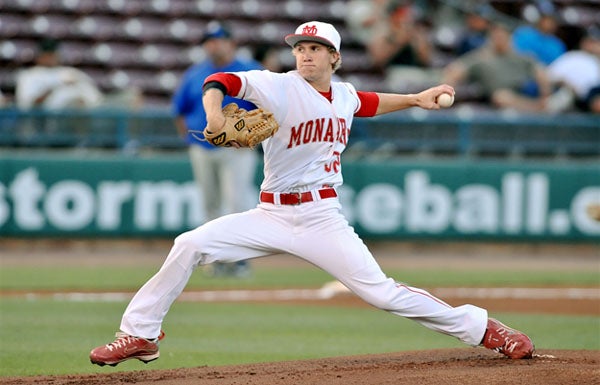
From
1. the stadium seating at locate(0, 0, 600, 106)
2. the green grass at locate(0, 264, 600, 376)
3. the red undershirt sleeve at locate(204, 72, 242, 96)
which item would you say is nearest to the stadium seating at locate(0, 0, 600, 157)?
the stadium seating at locate(0, 0, 600, 106)

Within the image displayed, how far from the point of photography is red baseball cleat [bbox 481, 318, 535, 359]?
6680mm

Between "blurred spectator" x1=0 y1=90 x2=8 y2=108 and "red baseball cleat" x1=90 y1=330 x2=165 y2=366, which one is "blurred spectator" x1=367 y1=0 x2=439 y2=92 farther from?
"red baseball cleat" x1=90 y1=330 x2=165 y2=366

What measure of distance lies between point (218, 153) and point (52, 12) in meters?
6.07

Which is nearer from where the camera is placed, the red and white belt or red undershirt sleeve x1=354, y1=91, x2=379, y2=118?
the red and white belt

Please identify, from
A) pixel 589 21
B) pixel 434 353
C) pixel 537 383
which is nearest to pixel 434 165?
pixel 589 21

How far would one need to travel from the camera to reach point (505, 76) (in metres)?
16.2

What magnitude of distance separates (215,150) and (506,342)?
615 cm

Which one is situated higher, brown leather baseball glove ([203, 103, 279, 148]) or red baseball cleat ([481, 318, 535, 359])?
brown leather baseball glove ([203, 103, 279, 148])

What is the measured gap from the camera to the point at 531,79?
16109 mm

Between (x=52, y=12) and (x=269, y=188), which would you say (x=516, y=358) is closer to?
(x=269, y=188)

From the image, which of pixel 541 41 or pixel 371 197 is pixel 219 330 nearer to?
pixel 371 197

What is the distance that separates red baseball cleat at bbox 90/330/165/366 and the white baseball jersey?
1.14 meters

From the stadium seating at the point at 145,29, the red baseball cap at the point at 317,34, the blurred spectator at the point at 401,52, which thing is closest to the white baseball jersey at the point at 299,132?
the red baseball cap at the point at 317,34

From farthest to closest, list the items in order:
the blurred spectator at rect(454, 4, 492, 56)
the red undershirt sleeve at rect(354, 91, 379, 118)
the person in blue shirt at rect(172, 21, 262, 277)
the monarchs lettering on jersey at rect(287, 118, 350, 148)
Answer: the blurred spectator at rect(454, 4, 492, 56) → the person in blue shirt at rect(172, 21, 262, 277) → the red undershirt sleeve at rect(354, 91, 379, 118) → the monarchs lettering on jersey at rect(287, 118, 350, 148)
